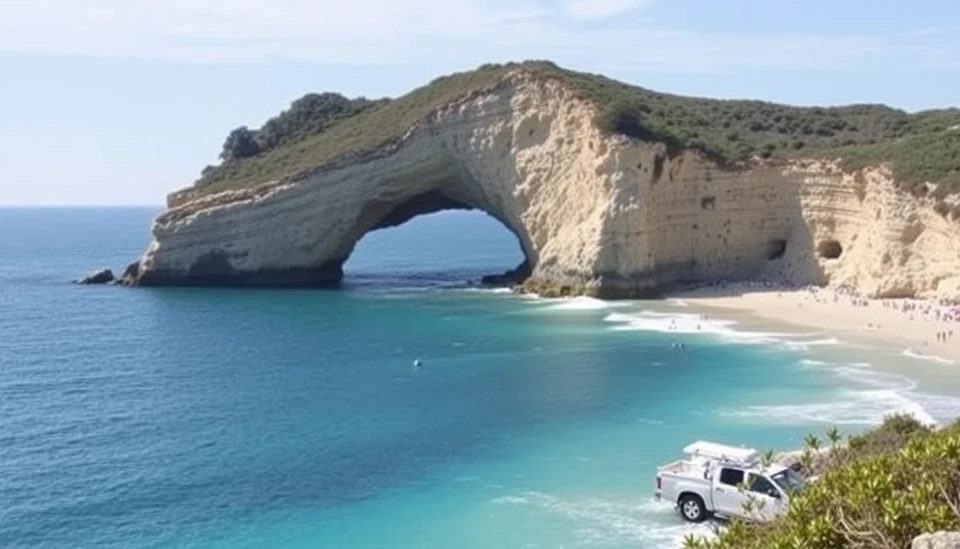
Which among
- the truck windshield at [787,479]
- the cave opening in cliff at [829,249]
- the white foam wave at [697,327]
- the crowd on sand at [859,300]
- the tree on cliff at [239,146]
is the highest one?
the tree on cliff at [239,146]

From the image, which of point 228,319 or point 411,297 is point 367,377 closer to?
point 228,319

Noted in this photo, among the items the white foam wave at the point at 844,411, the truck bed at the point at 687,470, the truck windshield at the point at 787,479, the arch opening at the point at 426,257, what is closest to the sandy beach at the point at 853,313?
the white foam wave at the point at 844,411

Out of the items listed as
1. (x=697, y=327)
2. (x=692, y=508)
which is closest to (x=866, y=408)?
(x=692, y=508)

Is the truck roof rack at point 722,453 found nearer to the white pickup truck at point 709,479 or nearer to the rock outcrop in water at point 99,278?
the white pickup truck at point 709,479

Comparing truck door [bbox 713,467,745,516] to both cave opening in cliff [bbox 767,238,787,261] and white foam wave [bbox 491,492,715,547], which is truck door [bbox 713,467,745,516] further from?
cave opening in cliff [bbox 767,238,787,261]

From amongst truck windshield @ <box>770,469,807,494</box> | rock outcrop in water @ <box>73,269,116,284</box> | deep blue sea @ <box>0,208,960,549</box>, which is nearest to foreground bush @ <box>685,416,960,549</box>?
truck windshield @ <box>770,469,807,494</box>

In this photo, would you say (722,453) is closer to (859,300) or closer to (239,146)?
(859,300)

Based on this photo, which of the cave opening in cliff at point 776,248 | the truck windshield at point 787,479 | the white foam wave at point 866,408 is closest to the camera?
the truck windshield at point 787,479
